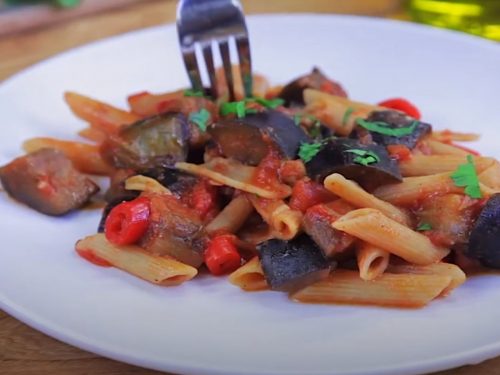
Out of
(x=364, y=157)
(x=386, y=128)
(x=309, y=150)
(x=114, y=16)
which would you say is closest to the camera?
(x=364, y=157)

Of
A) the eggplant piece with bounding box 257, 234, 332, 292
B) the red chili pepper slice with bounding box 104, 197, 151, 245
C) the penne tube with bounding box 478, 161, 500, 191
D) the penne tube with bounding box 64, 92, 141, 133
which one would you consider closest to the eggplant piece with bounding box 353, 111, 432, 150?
the penne tube with bounding box 478, 161, 500, 191

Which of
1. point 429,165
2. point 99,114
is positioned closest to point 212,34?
point 99,114

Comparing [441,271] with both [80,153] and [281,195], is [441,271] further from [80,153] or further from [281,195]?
[80,153]

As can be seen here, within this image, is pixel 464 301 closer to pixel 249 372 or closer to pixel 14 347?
pixel 249 372

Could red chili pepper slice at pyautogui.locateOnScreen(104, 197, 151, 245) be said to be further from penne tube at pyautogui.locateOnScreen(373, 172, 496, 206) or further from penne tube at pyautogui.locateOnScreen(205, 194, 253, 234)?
penne tube at pyautogui.locateOnScreen(373, 172, 496, 206)

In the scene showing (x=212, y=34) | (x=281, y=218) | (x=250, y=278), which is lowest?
(x=250, y=278)

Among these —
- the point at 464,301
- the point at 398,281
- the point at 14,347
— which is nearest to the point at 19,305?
the point at 14,347
